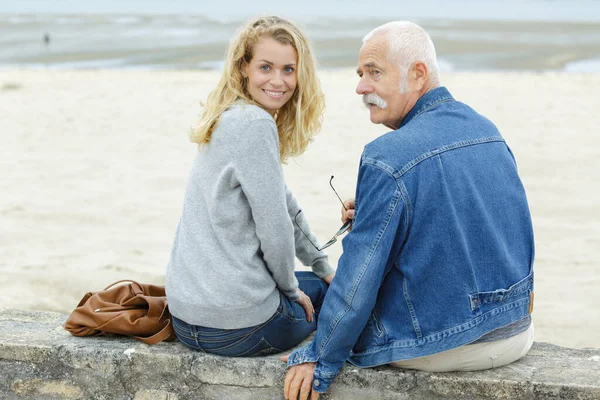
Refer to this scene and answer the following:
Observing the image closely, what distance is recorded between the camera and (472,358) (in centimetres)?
254

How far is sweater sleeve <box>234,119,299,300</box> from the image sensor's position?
2.60 m

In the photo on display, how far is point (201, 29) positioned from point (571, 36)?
1416 centimetres

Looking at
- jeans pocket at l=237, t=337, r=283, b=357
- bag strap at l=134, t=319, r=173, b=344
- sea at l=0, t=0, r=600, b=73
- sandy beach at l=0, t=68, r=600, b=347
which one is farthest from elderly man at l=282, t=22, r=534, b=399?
sea at l=0, t=0, r=600, b=73

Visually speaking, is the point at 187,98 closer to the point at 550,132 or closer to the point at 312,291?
the point at 550,132

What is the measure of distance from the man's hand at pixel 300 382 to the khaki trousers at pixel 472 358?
0.90ft

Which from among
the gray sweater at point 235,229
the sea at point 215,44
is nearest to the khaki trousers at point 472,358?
the gray sweater at point 235,229

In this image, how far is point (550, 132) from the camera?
9242 millimetres

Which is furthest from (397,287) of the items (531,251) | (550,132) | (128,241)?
(550,132)

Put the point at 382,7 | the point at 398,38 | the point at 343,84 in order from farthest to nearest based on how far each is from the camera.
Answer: the point at 382,7 → the point at 343,84 → the point at 398,38

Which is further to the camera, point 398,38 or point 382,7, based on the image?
point 382,7

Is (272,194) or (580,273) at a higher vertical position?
(272,194)

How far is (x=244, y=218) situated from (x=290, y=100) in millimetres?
556

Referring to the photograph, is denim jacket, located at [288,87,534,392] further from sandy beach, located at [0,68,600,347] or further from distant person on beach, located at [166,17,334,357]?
sandy beach, located at [0,68,600,347]

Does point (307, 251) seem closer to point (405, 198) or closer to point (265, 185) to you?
point (265, 185)
